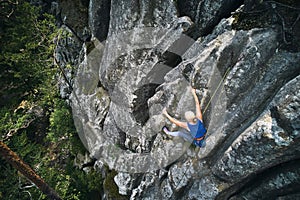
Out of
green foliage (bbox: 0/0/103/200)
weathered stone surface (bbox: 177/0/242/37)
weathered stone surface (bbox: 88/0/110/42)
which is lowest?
green foliage (bbox: 0/0/103/200)

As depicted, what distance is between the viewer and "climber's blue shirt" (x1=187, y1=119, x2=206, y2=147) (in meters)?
9.08

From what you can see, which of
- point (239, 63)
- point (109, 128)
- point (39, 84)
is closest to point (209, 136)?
point (239, 63)

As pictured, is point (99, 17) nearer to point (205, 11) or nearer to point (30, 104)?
point (205, 11)

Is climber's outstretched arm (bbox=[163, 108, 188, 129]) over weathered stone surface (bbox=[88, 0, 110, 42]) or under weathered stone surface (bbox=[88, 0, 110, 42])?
under

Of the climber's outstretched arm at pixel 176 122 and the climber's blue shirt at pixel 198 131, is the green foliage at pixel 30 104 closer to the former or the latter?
the climber's outstretched arm at pixel 176 122

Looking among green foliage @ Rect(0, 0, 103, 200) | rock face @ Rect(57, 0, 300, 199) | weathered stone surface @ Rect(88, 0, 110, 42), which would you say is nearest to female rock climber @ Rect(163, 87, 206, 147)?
rock face @ Rect(57, 0, 300, 199)

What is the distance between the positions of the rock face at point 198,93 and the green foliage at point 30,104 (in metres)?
2.34

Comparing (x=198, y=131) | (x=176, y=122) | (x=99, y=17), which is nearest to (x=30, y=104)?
(x=99, y=17)

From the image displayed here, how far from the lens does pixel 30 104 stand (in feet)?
53.0

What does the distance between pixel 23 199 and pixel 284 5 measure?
15.7 metres

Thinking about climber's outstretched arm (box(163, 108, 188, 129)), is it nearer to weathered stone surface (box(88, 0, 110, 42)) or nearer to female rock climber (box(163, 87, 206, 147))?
female rock climber (box(163, 87, 206, 147))

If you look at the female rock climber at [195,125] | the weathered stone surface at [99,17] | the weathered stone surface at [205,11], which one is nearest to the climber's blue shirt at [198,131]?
the female rock climber at [195,125]

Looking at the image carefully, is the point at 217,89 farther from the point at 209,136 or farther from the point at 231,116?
the point at 209,136

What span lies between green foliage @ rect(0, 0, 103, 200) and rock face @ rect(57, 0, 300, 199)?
234 cm
